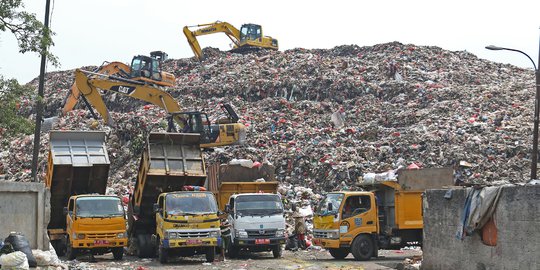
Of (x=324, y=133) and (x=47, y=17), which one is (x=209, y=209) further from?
(x=324, y=133)

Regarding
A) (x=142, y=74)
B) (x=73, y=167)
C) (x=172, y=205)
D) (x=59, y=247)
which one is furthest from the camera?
(x=142, y=74)

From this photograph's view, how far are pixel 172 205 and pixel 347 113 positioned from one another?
19.9 m

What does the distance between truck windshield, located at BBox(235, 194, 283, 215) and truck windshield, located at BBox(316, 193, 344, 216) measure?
105cm

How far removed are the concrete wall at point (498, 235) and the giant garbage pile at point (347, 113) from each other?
266 inches

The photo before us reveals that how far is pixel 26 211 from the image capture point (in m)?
16.0

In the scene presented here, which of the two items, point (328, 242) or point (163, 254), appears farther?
point (328, 242)

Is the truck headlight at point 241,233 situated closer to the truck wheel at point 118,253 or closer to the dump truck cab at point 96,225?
the dump truck cab at point 96,225

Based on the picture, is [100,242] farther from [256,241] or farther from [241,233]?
[256,241]

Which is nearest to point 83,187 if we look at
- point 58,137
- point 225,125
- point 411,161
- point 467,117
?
point 58,137

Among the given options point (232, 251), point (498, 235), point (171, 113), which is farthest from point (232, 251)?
point (171, 113)

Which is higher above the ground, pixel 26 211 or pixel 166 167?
pixel 166 167

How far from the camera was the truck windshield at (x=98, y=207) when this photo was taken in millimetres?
19672

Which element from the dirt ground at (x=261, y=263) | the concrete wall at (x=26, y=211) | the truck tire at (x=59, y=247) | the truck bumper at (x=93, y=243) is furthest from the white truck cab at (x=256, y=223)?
the concrete wall at (x=26, y=211)

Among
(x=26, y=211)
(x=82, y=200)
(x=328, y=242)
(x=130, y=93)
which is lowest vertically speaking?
(x=328, y=242)
